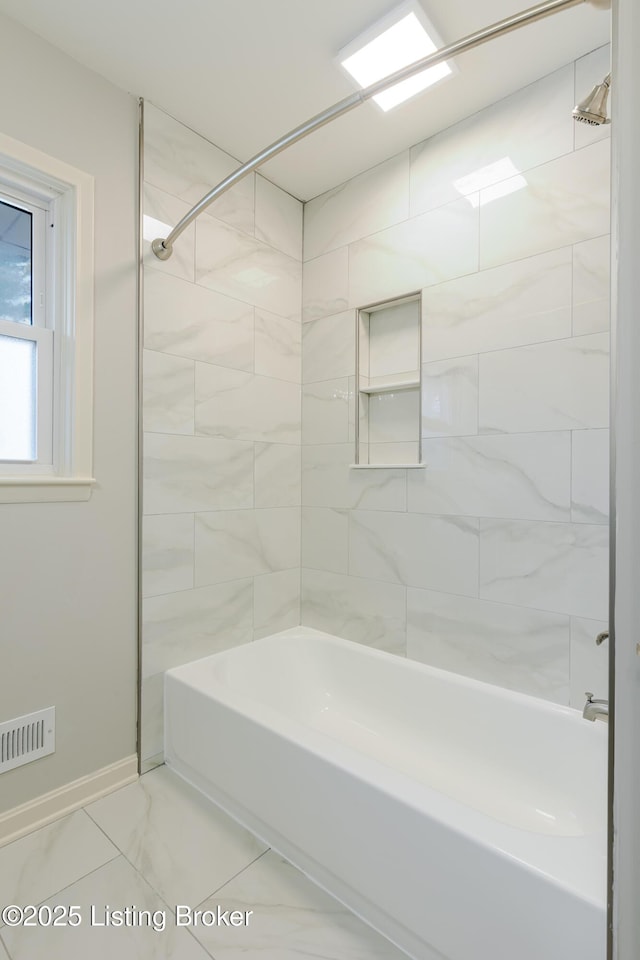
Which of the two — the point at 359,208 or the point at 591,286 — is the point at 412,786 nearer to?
the point at 591,286

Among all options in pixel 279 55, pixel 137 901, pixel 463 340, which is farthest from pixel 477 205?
pixel 137 901

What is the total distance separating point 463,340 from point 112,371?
136 centimetres

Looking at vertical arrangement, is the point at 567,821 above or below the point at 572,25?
below

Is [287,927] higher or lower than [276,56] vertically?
lower

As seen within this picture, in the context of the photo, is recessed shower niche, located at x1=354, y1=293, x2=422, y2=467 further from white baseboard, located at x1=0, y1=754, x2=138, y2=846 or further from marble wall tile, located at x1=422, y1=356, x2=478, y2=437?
white baseboard, located at x1=0, y1=754, x2=138, y2=846

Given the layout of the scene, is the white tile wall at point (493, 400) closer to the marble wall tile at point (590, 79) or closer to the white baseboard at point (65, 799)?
the marble wall tile at point (590, 79)

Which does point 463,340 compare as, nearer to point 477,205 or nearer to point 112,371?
point 477,205

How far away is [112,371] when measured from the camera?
1.77 metres

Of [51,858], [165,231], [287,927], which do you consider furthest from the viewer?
[165,231]

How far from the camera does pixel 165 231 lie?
6.29 feet

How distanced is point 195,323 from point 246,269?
0.42 m

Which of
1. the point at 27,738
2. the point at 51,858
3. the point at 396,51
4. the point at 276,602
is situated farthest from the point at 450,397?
the point at 51,858

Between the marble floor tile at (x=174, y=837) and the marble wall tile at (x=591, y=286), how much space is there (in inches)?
79.6

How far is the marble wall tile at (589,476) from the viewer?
157 cm
